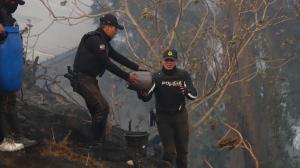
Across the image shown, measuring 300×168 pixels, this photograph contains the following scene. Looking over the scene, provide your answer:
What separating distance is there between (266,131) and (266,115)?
0.61 meters

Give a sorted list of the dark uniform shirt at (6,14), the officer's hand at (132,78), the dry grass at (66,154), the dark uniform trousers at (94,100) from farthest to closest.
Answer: the officer's hand at (132,78) → the dark uniform trousers at (94,100) → the dry grass at (66,154) → the dark uniform shirt at (6,14)

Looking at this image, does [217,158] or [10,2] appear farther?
[217,158]

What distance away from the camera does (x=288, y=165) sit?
619 inches

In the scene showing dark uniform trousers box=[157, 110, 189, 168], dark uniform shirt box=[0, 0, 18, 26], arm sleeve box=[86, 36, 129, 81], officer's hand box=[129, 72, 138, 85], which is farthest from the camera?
dark uniform trousers box=[157, 110, 189, 168]

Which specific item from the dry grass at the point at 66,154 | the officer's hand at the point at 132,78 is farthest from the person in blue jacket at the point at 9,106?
the officer's hand at the point at 132,78

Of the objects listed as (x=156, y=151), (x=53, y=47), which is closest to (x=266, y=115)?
(x=156, y=151)

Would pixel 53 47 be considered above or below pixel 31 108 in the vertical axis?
above

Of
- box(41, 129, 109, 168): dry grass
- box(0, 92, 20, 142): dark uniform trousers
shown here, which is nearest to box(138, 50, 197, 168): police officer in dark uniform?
box(41, 129, 109, 168): dry grass

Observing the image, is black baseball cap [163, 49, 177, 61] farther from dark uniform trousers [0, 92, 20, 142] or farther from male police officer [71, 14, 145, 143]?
dark uniform trousers [0, 92, 20, 142]

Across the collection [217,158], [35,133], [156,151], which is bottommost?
[217,158]

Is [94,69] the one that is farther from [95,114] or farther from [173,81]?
[173,81]

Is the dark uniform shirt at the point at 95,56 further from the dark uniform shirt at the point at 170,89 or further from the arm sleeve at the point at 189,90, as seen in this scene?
the arm sleeve at the point at 189,90

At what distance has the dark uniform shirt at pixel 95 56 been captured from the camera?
4922 mm

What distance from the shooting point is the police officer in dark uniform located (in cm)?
550
